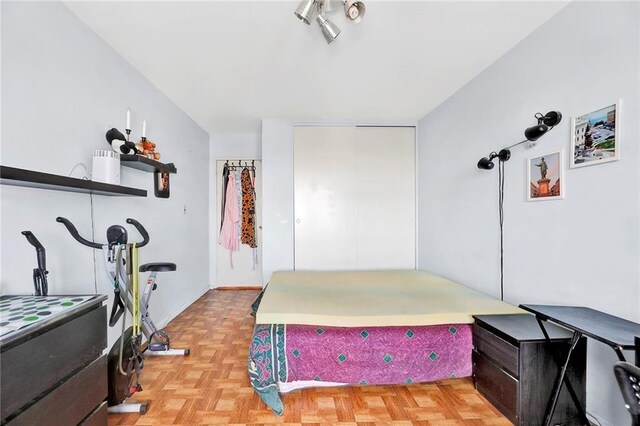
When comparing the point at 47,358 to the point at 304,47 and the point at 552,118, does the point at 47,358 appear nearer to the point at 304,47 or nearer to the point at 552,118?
the point at 304,47

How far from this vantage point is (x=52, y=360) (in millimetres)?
1059

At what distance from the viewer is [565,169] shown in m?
1.74

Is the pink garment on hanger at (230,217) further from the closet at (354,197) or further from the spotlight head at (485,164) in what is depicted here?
the spotlight head at (485,164)

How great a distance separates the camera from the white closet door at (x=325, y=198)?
12.4 ft

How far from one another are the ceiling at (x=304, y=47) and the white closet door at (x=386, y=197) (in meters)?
0.69

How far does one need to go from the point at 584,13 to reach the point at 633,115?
0.72 m

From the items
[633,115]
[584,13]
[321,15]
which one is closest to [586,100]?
[633,115]

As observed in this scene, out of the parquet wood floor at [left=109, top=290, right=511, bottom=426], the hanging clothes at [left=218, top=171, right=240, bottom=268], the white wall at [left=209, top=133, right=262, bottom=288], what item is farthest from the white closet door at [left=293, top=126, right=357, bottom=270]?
the parquet wood floor at [left=109, top=290, right=511, bottom=426]

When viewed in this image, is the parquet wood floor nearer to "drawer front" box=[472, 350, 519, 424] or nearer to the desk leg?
"drawer front" box=[472, 350, 519, 424]

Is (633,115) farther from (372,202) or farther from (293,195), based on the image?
(293,195)

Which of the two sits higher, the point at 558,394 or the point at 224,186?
the point at 224,186

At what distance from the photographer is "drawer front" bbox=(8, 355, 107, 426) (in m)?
0.99

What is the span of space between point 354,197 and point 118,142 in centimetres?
263

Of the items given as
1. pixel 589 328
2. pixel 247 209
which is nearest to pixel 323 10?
pixel 589 328
